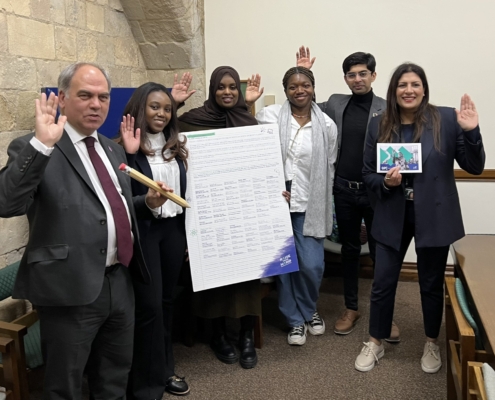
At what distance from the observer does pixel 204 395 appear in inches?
96.7

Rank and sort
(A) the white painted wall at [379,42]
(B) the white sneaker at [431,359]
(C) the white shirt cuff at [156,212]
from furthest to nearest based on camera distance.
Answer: (A) the white painted wall at [379,42]
(B) the white sneaker at [431,359]
(C) the white shirt cuff at [156,212]

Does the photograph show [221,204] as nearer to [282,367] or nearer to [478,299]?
[282,367]

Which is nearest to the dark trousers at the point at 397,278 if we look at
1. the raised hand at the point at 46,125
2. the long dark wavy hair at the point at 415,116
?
the long dark wavy hair at the point at 415,116

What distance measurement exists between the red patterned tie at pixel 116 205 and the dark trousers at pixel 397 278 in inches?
54.8

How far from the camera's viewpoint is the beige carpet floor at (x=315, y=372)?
8.04 feet

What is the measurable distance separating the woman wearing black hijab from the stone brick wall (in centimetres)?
86

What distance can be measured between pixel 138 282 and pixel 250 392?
0.89 metres

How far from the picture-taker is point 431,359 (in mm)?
2623

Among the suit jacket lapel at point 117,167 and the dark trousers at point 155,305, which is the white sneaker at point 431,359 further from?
the suit jacket lapel at point 117,167

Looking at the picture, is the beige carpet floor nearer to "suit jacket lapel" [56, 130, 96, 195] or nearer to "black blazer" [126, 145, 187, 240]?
"black blazer" [126, 145, 187, 240]

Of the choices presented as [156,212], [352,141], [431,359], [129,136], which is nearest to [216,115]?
[129,136]

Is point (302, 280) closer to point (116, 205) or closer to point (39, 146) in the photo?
point (116, 205)

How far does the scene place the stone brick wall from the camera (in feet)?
8.25

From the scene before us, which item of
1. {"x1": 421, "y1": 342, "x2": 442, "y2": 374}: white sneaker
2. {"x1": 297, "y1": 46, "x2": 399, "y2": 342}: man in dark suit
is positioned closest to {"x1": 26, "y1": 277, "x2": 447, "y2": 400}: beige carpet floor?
{"x1": 421, "y1": 342, "x2": 442, "y2": 374}: white sneaker
